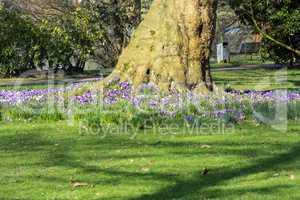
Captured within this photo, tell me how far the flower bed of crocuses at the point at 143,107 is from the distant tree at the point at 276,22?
6.24 m

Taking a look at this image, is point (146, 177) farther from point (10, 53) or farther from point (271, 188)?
point (10, 53)

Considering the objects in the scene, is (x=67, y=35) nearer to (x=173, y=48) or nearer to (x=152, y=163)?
(x=173, y=48)

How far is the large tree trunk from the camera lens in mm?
13656

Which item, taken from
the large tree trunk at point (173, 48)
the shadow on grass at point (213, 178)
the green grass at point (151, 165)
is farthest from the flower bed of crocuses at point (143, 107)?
the shadow on grass at point (213, 178)

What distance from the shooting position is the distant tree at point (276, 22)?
2020cm

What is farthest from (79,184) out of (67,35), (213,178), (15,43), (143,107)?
(67,35)

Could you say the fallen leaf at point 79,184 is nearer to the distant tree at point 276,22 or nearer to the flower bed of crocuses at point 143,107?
the flower bed of crocuses at point 143,107

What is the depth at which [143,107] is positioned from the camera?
1155 cm

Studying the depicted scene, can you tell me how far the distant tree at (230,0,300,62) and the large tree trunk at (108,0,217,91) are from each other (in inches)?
248

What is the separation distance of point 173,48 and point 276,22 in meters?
7.89

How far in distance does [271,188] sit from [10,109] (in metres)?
7.38

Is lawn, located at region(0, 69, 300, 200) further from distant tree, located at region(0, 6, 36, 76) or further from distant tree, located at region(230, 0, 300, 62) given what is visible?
distant tree, located at region(0, 6, 36, 76)

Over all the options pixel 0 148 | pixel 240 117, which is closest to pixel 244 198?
pixel 0 148

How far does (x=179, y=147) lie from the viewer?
340 inches
